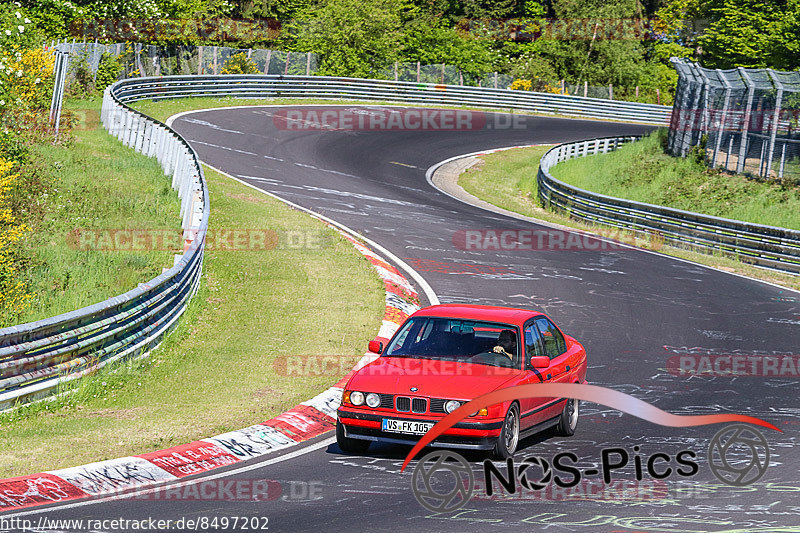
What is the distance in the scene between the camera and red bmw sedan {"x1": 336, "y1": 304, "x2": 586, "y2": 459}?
31.4 feet

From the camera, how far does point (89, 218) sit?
66.4ft

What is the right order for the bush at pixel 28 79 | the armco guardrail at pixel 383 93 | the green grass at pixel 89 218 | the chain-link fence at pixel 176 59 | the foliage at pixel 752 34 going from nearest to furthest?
the green grass at pixel 89 218 < the bush at pixel 28 79 < the chain-link fence at pixel 176 59 < the armco guardrail at pixel 383 93 < the foliage at pixel 752 34

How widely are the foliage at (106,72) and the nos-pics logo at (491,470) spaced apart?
35.7m

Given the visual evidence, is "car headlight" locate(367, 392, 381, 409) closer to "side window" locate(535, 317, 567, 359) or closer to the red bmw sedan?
the red bmw sedan

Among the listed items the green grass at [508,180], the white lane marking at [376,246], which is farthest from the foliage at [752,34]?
the white lane marking at [376,246]

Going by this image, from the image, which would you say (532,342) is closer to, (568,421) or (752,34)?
(568,421)

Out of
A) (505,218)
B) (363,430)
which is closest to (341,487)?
(363,430)

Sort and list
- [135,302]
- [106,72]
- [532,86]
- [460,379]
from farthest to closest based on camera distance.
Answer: [532,86]
[106,72]
[135,302]
[460,379]

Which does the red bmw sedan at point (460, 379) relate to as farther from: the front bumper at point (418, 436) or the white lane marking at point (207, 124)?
the white lane marking at point (207, 124)

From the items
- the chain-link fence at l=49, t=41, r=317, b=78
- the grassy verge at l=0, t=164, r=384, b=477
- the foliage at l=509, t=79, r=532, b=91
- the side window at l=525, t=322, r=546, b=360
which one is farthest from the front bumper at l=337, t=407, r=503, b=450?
the foliage at l=509, t=79, r=532, b=91

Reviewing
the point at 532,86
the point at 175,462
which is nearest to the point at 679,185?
the point at 175,462

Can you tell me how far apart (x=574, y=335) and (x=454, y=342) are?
18.9 ft

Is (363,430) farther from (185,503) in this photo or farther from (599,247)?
(599,247)

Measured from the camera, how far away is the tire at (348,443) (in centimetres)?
996
